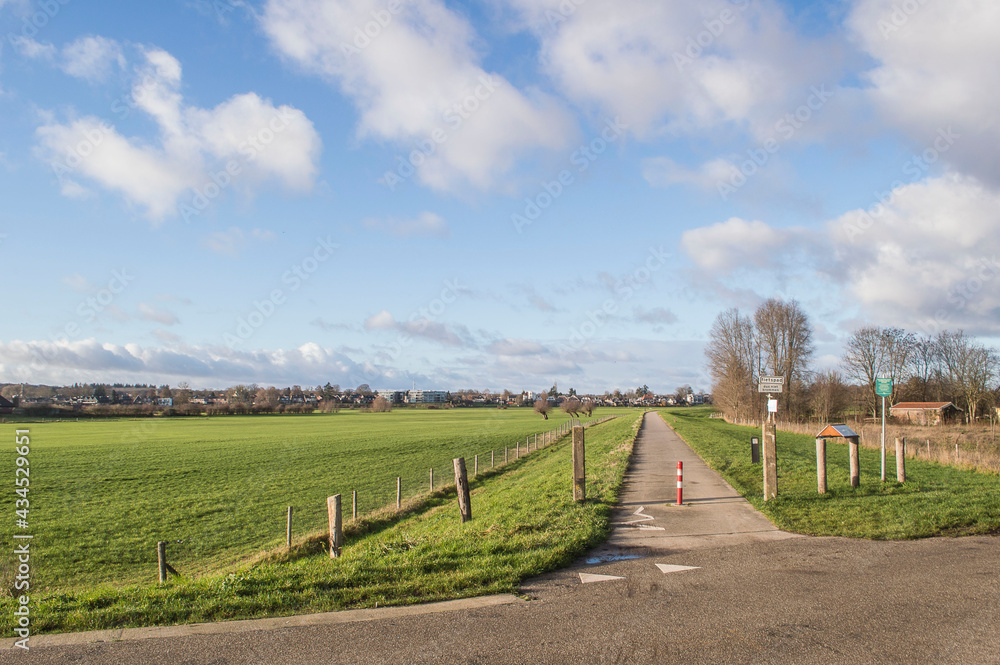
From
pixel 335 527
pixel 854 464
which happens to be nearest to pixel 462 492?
pixel 335 527

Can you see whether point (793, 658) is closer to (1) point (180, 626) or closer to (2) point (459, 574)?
(2) point (459, 574)

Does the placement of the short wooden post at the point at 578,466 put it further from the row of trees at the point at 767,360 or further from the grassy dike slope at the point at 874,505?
the row of trees at the point at 767,360

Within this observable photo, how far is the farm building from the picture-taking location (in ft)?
216

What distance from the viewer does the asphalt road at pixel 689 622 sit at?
5.11m

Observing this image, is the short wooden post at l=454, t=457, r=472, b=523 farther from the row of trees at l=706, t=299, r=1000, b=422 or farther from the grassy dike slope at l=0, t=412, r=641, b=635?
the row of trees at l=706, t=299, r=1000, b=422

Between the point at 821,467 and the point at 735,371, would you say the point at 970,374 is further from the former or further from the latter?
the point at 821,467

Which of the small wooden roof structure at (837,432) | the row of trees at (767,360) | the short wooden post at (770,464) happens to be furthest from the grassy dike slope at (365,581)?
the row of trees at (767,360)

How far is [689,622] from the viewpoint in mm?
5852

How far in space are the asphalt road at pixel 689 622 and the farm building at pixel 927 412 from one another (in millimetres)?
68243

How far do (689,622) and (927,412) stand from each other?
7722 centimetres

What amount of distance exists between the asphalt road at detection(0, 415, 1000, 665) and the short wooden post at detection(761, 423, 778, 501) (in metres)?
4.03

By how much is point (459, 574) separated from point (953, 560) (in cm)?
656

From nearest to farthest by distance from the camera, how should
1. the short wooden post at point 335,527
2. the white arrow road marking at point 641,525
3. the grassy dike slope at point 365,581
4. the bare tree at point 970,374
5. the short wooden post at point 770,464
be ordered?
1. the grassy dike slope at point 365,581
2. the white arrow road marking at point 641,525
3. the short wooden post at point 335,527
4. the short wooden post at point 770,464
5. the bare tree at point 970,374

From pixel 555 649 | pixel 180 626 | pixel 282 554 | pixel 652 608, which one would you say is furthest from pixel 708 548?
pixel 282 554
